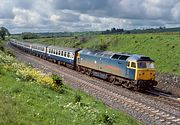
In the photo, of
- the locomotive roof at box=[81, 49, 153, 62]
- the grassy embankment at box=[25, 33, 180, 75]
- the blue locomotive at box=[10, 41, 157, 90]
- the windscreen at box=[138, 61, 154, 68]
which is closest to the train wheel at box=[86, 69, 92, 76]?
the blue locomotive at box=[10, 41, 157, 90]

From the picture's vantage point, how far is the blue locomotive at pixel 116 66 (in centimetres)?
3356

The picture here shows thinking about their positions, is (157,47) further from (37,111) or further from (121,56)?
(37,111)

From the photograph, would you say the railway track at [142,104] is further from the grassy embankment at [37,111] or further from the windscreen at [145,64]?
the grassy embankment at [37,111]

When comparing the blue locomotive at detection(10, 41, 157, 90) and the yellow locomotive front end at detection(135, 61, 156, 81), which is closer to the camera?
the yellow locomotive front end at detection(135, 61, 156, 81)

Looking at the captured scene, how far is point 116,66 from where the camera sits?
37031 mm

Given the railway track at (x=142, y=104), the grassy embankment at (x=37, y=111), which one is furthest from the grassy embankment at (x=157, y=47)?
the grassy embankment at (x=37, y=111)

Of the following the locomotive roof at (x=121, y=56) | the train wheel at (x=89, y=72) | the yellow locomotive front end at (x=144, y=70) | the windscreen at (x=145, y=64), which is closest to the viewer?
the yellow locomotive front end at (x=144, y=70)

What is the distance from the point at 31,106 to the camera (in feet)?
50.5

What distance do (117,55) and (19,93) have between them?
21.1m

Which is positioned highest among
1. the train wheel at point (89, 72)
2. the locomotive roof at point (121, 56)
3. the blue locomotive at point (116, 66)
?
the locomotive roof at point (121, 56)

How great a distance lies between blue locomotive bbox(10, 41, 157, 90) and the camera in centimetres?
3356

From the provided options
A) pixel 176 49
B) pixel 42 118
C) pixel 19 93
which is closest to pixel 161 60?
pixel 176 49

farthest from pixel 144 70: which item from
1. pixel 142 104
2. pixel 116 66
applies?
pixel 142 104

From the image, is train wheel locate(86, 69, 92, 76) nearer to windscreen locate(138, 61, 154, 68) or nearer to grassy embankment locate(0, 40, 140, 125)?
windscreen locate(138, 61, 154, 68)
